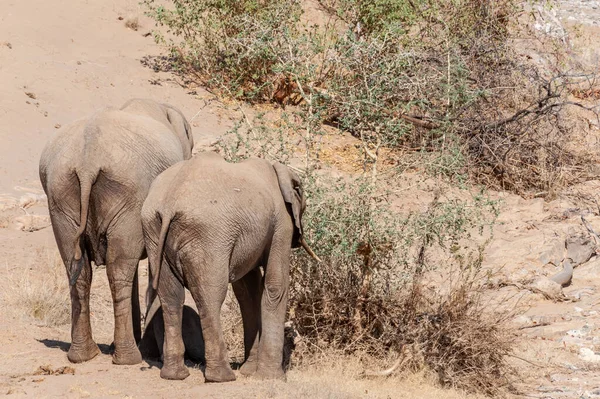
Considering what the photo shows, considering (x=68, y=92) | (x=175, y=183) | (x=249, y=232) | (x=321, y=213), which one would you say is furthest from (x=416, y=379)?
(x=68, y=92)

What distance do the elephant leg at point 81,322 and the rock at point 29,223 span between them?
5.32 meters

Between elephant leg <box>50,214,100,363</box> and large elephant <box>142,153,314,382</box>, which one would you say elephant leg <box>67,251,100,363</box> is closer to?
elephant leg <box>50,214,100,363</box>

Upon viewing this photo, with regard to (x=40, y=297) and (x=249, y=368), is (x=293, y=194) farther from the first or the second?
(x=40, y=297)

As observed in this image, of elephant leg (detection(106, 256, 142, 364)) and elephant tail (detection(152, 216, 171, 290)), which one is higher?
elephant tail (detection(152, 216, 171, 290))

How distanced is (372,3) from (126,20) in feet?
19.1

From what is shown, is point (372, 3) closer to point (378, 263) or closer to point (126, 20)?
point (126, 20)

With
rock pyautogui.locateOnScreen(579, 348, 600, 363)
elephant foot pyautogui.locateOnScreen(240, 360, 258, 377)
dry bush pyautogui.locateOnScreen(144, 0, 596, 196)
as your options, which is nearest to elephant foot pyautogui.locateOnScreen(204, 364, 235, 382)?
elephant foot pyautogui.locateOnScreen(240, 360, 258, 377)

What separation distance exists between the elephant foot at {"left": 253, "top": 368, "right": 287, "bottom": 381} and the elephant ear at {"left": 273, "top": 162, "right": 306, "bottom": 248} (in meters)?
1.12

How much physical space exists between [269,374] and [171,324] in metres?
0.92

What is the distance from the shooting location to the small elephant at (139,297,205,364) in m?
8.25

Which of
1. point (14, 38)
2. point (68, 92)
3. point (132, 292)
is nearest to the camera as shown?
point (132, 292)

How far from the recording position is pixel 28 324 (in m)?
9.50

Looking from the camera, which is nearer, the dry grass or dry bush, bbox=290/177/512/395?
the dry grass

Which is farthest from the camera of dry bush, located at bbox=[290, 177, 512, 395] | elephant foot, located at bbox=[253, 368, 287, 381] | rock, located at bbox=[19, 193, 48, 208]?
rock, located at bbox=[19, 193, 48, 208]
